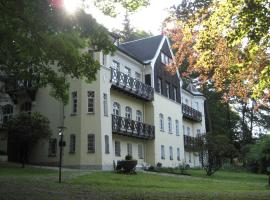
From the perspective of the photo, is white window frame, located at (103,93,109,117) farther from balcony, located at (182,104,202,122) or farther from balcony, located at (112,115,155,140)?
balcony, located at (182,104,202,122)

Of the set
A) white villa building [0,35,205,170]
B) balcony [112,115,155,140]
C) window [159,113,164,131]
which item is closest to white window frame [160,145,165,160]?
white villa building [0,35,205,170]

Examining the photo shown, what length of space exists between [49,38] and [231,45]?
5.46 meters

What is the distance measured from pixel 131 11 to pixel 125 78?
19.5 m

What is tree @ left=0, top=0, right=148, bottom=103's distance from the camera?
1141 cm

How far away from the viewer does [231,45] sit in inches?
507

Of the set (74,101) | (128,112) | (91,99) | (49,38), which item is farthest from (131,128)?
(49,38)

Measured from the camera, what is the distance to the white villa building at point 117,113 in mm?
29953

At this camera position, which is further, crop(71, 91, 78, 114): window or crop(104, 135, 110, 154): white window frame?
crop(71, 91, 78, 114): window

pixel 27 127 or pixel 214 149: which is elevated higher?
pixel 27 127

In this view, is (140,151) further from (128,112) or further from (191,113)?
(191,113)

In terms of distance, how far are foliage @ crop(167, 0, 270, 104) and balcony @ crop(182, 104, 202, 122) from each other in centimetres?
3275

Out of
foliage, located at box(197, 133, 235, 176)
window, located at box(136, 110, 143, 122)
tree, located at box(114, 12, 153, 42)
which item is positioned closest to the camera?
foliage, located at box(197, 133, 235, 176)

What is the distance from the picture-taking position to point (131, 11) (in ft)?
45.7

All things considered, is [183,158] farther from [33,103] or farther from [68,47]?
[68,47]
